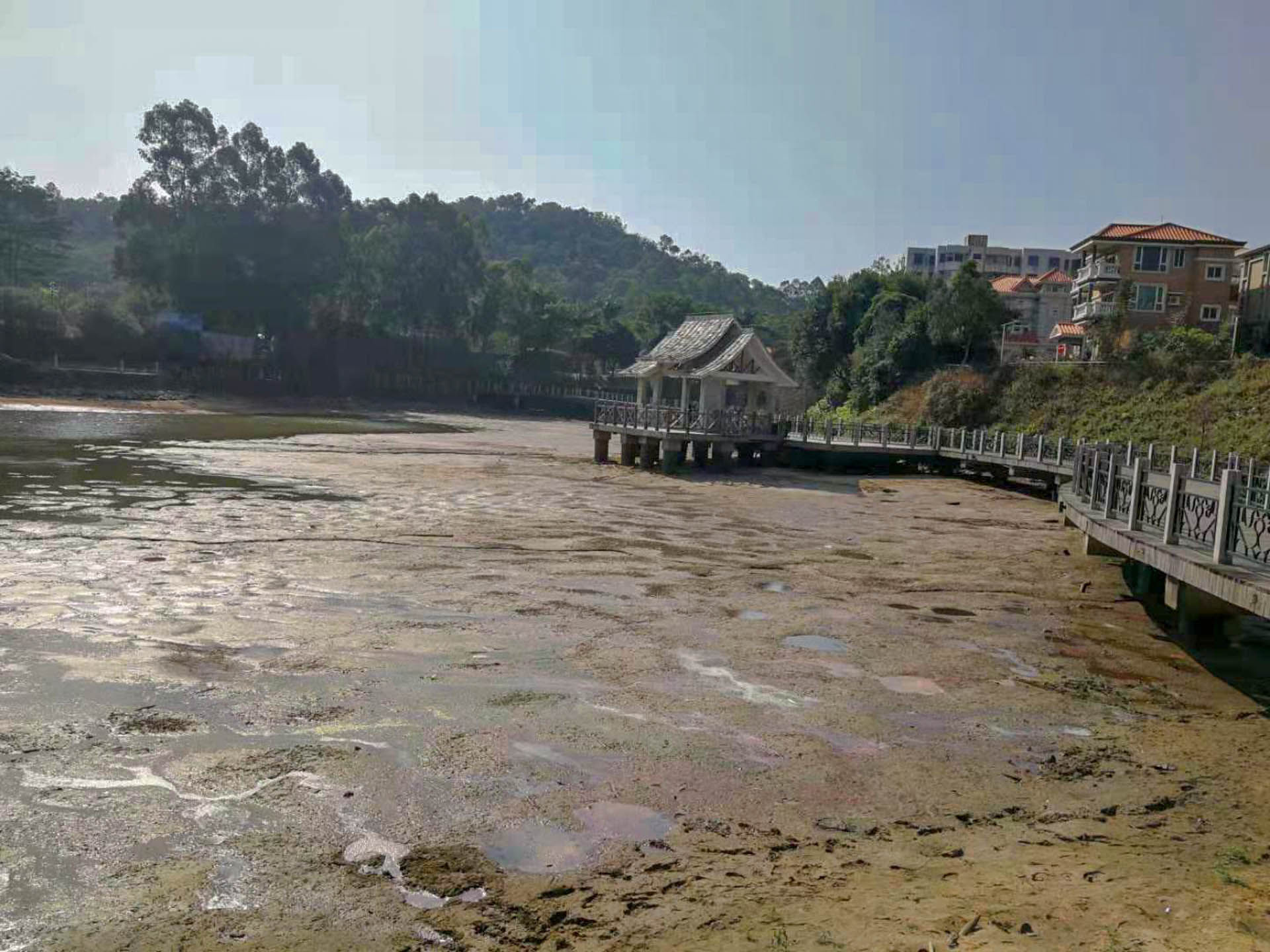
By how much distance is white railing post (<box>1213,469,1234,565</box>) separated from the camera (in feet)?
29.9

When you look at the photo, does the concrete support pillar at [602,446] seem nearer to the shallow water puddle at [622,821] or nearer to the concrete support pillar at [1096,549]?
the concrete support pillar at [1096,549]

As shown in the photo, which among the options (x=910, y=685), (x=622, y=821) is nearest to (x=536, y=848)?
(x=622, y=821)

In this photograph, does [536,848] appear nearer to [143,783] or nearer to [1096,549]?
[143,783]

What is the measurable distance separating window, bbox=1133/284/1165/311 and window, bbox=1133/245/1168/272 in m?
0.97

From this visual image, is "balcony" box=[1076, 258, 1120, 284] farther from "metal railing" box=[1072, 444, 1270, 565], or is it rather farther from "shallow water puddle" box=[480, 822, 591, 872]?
"shallow water puddle" box=[480, 822, 591, 872]

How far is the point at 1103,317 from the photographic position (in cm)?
4728

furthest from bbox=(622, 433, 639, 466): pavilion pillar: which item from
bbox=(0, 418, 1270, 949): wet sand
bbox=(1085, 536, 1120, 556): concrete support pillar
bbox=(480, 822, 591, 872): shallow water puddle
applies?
bbox=(480, 822, 591, 872): shallow water puddle

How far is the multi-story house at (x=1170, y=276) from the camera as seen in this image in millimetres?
51281

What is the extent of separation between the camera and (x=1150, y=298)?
52.0 m

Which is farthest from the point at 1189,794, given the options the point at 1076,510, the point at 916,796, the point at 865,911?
the point at 1076,510

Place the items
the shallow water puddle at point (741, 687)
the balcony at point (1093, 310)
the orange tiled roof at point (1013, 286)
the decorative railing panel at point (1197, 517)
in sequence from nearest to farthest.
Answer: the shallow water puddle at point (741, 687) < the decorative railing panel at point (1197, 517) < the balcony at point (1093, 310) < the orange tiled roof at point (1013, 286)

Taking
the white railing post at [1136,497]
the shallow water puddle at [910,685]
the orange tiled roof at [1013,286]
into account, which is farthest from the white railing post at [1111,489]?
the orange tiled roof at [1013,286]

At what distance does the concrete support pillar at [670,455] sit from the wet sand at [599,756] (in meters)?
18.4

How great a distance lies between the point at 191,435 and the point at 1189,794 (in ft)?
142
